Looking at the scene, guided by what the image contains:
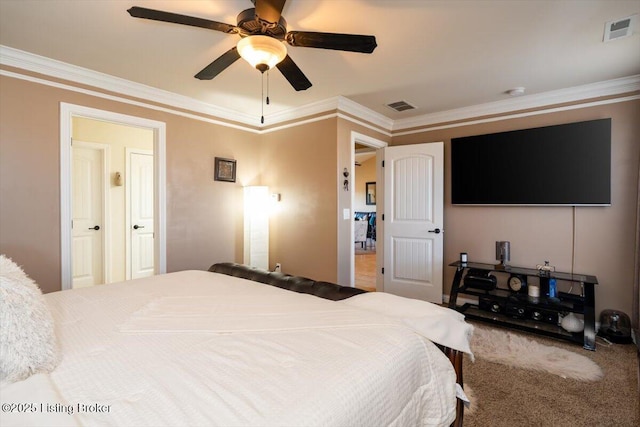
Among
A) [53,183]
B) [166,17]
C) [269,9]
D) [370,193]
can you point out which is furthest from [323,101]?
[370,193]

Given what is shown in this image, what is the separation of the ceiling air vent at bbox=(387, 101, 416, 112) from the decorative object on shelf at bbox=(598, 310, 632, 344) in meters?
2.92

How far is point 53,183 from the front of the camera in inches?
105

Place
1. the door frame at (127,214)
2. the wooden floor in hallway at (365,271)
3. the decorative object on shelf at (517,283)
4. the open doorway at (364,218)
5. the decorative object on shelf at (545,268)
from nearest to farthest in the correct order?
the decorative object on shelf at (545,268) → the decorative object on shelf at (517,283) → the door frame at (127,214) → the wooden floor in hallway at (365,271) → the open doorway at (364,218)

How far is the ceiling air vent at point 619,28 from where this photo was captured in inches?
80.6

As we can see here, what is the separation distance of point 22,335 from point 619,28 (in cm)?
358

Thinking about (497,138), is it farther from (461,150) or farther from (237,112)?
(237,112)

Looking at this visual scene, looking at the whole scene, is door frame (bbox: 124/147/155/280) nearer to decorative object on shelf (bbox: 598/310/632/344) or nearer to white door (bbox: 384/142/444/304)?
white door (bbox: 384/142/444/304)

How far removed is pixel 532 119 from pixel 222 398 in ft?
13.3

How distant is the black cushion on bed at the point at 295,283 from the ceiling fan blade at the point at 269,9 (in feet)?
4.94

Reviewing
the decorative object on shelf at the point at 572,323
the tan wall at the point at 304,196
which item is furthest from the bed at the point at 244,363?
the decorative object on shelf at the point at 572,323

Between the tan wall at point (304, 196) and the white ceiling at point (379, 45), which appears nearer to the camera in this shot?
the white ceiling at point (379, 45)

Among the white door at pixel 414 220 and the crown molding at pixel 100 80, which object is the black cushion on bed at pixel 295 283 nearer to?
the crown molding at pixel 100 80

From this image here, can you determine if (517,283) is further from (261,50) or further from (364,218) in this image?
(364,218)

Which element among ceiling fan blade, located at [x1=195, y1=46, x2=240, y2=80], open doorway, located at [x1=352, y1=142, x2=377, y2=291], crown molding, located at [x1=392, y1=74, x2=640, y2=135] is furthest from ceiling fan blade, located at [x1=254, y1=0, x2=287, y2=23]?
open doorway, located at [x1=352, y1=142, x2=377, y2=291]
